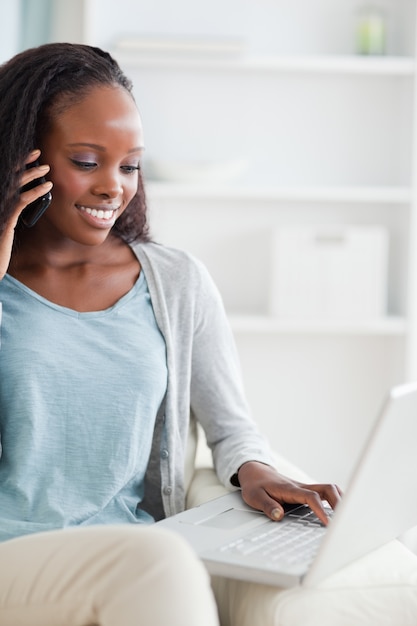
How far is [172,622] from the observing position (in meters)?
0.99

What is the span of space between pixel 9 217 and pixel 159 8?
1808mm

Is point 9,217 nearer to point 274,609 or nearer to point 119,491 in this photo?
point 119,491

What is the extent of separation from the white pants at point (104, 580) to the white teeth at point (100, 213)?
0.55 m

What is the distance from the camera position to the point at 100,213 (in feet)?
4.91

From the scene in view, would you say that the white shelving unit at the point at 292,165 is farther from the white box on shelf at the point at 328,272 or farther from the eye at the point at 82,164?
the eye at the point at 82,164

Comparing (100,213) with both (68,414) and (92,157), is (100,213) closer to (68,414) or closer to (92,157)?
(92,157)

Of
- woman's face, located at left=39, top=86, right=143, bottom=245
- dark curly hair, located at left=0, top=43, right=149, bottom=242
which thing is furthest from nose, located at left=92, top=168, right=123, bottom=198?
dark curly hair, located at left=0, top=43, right=149, bottom=242

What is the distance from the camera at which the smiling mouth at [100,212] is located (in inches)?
58.8

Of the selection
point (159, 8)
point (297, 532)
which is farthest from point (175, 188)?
point (297, 532)

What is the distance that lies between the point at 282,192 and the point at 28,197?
1.64m

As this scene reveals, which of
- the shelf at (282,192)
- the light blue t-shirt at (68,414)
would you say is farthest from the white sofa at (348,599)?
the shelf at (282,192)

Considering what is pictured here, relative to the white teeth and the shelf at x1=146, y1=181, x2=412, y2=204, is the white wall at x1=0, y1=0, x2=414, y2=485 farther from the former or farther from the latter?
the white teeth

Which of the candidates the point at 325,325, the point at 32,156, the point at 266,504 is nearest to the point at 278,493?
the point at 266,504

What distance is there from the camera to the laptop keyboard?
1203 millimetres
